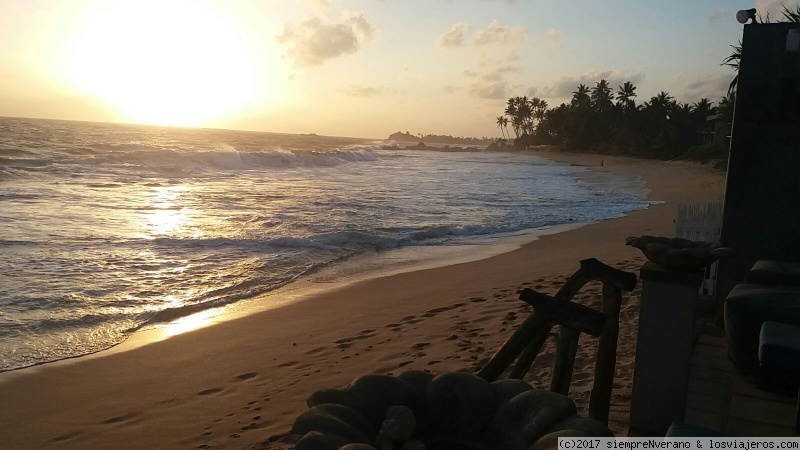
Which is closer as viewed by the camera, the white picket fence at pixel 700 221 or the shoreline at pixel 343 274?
the white picket fence at pixel 700 221

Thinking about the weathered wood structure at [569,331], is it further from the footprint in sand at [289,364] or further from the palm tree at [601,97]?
the palm tree at [601,97]

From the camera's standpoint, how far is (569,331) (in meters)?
2.97

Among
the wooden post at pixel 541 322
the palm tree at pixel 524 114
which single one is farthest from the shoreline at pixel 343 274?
the palm tree at pixel 524 114

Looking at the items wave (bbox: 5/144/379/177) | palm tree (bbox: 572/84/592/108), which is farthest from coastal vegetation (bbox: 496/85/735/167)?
wave (bbox: 5/144/379/177)

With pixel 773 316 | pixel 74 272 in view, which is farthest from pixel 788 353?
pixel 74 272

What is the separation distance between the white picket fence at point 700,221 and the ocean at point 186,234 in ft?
18.2

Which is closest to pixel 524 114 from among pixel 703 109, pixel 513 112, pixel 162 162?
pixel 513 112

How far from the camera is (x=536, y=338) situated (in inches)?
118

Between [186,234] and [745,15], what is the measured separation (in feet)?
37.0

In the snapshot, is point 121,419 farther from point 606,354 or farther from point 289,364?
point 606,354

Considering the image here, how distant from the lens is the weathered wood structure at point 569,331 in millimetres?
2840

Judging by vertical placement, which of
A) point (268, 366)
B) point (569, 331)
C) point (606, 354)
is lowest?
point (268, 366)

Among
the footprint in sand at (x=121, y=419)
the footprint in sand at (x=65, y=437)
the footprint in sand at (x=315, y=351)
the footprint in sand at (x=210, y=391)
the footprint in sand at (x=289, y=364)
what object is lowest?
the footprint in sand at (x=65, y=437)

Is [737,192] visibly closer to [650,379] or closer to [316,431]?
[650,379]
